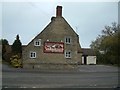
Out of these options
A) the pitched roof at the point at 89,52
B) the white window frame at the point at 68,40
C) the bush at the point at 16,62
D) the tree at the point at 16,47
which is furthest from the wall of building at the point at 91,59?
the bush at the point at 16,62

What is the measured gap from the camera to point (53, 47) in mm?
50188

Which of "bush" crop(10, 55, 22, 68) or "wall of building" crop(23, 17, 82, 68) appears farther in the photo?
"bush" crop(10, 55, 22, 68)

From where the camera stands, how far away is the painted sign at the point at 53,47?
4997cm

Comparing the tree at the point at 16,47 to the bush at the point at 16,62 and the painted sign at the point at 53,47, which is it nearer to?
the bush at the point at 16,62

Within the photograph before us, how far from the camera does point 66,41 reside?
51250 millimetres

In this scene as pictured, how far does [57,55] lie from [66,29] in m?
4.75

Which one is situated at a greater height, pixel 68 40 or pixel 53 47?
pixel 68 40

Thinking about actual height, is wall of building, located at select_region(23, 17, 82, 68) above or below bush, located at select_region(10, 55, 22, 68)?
above

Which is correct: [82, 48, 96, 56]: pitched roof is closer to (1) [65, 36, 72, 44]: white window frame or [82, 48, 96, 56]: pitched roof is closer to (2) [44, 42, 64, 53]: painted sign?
(1) [65, 36, 72, 44]: white window frame

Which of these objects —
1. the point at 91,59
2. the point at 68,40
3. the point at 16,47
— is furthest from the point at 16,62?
the point at 91,59

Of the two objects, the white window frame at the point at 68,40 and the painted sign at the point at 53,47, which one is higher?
the white window frame at the point at 68,40

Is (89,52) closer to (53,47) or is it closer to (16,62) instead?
(53,47)

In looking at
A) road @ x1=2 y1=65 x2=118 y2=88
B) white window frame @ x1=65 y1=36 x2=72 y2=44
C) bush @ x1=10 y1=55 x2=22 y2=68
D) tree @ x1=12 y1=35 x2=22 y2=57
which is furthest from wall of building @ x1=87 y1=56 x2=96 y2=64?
road @ x1=2 y1=65 x2=118 y2=88

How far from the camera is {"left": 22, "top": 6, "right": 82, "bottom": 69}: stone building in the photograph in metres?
49.2
